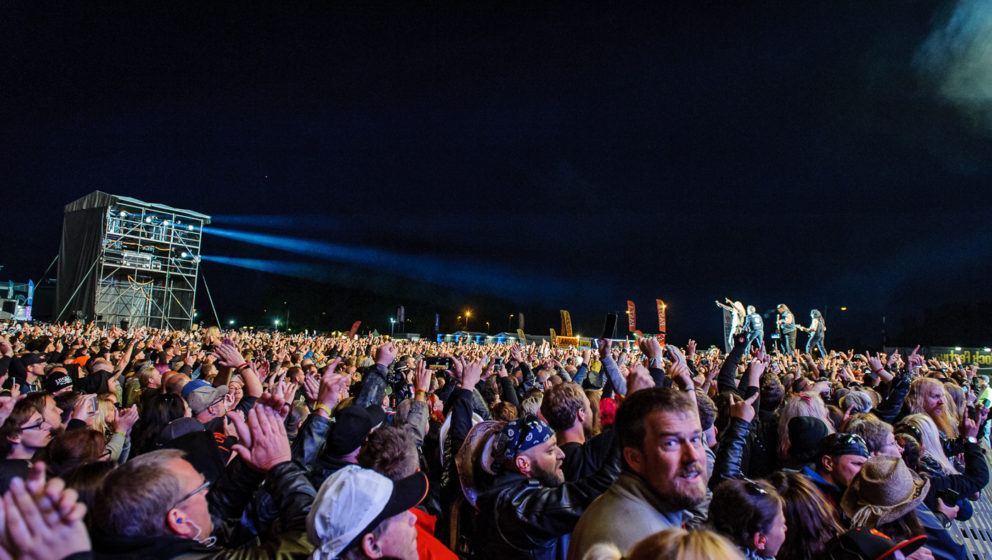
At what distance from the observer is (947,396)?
5.04m

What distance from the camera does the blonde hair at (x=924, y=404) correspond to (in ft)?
16.3

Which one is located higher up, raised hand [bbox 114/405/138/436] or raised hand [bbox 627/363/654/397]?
raised hand [bbox 627/363/654/397]

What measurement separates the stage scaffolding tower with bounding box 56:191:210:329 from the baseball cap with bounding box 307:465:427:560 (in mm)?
38179

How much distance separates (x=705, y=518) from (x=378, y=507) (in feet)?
4.96

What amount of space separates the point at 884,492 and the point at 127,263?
136ft

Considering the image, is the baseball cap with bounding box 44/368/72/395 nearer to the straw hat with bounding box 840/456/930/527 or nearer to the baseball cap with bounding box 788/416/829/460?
the baseball cap with bounding box 788/416/829/460

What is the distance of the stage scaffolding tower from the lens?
34094 mm

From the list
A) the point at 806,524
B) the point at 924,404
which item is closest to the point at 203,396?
the point at 806,524

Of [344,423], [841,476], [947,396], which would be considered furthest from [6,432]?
[947,396]

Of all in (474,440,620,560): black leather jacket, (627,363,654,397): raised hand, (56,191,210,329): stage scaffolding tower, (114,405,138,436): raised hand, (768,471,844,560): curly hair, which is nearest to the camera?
(474,440,620,560): black leather jacket

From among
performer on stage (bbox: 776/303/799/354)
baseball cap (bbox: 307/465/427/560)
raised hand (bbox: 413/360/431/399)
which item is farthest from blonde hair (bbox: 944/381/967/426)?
performer on stage (bbox: 776/303/799/354)

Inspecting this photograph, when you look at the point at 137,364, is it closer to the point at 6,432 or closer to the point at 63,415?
the point at 63,415

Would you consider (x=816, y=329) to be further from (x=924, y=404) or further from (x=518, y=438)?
(x=518, y=438)

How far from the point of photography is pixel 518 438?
2.79 m
